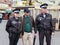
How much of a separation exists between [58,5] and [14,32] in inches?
298

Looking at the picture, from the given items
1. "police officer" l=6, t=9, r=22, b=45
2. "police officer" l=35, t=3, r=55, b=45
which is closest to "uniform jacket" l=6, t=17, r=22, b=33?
"police officer" l=6, t=9, r=22, b=45

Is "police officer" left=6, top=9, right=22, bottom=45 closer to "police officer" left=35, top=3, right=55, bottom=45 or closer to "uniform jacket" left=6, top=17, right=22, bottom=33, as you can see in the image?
"uniform jacket" left=6, top=17, right=22, bottom=33

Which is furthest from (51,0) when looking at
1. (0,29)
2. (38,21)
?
(38,21)

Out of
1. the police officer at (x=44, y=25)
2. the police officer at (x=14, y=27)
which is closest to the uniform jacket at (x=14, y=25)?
the police officer at (x=14, y=27)

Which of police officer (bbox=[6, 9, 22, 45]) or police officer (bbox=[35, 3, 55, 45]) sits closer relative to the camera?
police officer (bbox=[6, 9, 22, 45])

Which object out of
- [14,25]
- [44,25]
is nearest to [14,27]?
[14,25]

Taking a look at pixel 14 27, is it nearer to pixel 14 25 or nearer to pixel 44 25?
pixel 14 25

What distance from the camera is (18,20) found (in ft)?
32.2

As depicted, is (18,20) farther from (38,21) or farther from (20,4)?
(20,4)

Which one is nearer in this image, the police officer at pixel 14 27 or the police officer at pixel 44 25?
the police officer at pixel 14 27

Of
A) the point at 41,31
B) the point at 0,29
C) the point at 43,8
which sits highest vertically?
the point at 43,8

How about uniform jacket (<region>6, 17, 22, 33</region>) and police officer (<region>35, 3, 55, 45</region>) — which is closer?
uniform jacket (<region>6, 17, 22, 33</region>)

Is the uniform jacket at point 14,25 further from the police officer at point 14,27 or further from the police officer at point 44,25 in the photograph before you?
the police officer at point 44,25

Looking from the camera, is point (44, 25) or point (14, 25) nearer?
point (14, 25)
